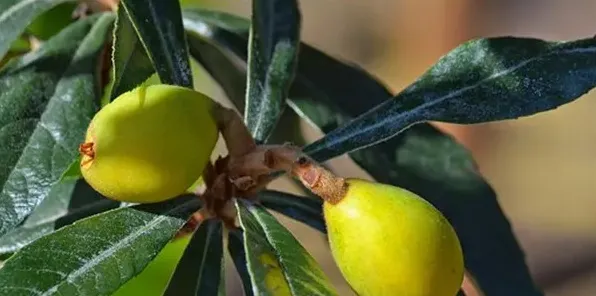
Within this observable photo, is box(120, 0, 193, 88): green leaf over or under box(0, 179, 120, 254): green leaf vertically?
over

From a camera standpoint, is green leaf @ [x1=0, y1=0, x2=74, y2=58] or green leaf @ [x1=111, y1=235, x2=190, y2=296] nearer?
green leaf @ [x1=0, y1=0, x2=74, y2=58]

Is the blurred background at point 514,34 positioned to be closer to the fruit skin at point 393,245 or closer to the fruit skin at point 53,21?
the fruit skin at point 53,21

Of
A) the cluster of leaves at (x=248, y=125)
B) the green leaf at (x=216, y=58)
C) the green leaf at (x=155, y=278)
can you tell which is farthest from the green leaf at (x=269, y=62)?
the green leaf at (x=155, y=278)

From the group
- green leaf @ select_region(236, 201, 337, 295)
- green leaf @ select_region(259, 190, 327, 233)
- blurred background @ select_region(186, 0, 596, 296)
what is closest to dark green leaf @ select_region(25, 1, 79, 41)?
green leaf @ select_region(259, 190, 327, 233)

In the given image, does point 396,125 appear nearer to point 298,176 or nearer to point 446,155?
point 298,176

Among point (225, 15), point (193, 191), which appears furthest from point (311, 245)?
point (193, 191)

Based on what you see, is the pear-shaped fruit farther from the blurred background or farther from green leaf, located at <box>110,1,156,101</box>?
the blurred background
